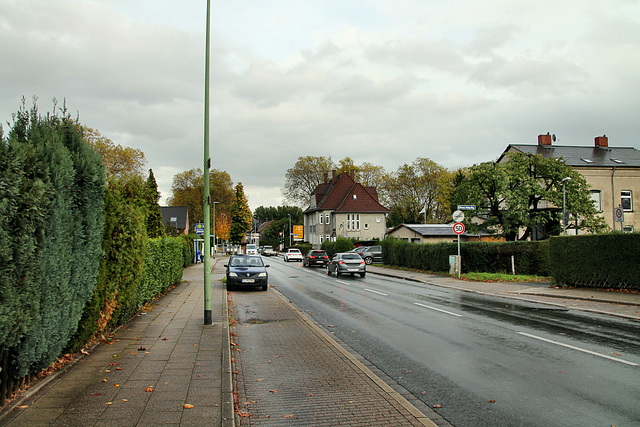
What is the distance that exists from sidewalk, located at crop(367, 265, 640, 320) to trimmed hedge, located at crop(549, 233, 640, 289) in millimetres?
518

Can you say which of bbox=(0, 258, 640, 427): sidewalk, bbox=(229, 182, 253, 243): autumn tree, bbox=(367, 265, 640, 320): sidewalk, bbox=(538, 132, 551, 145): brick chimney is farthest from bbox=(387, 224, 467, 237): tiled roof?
bbox=(0, 258, 640, 427): sidewalk

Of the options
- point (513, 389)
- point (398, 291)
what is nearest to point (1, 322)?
point (513, 389)

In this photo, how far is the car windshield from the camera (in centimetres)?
2159

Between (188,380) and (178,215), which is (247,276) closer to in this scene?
(188,380)

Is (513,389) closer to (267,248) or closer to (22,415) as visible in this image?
(22,415)

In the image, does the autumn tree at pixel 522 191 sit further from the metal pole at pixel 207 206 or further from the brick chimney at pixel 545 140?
the metal pole at pixel 207 206

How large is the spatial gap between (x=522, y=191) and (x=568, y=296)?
577 inches

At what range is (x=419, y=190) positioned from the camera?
254 feet

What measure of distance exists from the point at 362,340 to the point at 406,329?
1609 mm

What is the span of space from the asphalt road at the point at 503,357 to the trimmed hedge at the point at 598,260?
4246 mm

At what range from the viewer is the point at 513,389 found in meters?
6.12

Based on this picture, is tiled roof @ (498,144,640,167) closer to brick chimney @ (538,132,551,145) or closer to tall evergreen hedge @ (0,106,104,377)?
brick chimney @ (538,132,551,145)

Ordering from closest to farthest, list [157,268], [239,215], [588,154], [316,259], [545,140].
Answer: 1. [157,268]
2. [316,259]
3. [588,154]
4. [545,140]
5. [239,215]

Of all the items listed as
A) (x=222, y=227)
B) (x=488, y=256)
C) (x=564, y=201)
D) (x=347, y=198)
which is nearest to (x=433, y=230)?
(x=564, y=201)
